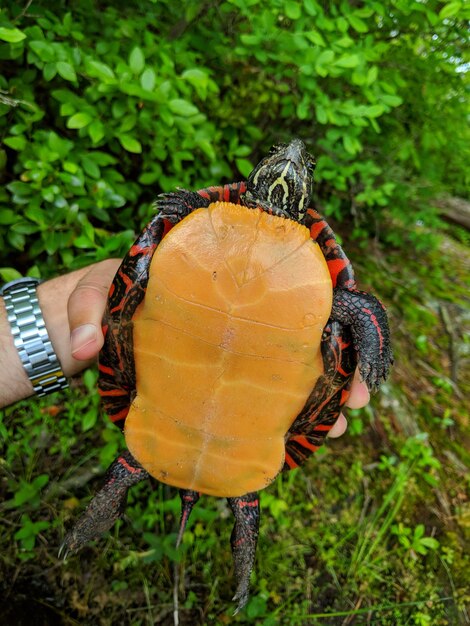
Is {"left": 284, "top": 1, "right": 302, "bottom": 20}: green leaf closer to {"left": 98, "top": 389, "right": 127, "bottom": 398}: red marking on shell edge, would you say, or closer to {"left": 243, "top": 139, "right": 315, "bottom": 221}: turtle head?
{"left": 243, "top": 139, "right": 315, "bottom": 221}: turtle head

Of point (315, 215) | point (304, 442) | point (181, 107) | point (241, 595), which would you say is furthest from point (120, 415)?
point (181, 107)

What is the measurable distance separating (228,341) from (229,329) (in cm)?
3

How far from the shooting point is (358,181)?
2.80 meters

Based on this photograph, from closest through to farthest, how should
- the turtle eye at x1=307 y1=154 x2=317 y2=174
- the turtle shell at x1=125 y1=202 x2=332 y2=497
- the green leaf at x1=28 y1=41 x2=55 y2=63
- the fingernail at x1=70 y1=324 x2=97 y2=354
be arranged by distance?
the turtle shell at x1=125 y1=202 x2=332 y2=497 → the fingernail at x1=70 y1=324 x2=97 y2=354 → the green leaf at x1=28 y1=41 x2=55 y2=63 → the turtle eye at x1=307 y1=154 x2=317 y2=174

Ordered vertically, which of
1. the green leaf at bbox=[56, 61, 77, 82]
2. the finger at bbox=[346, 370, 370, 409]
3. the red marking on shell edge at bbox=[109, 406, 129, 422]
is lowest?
the red marking on shell edge at bbox=[109, 406, 129, 422]

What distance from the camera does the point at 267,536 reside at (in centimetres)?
181

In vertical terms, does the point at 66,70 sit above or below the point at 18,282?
above

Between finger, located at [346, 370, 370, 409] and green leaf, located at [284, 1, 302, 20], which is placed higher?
green leaf, located at [284, 1, 302, 20]

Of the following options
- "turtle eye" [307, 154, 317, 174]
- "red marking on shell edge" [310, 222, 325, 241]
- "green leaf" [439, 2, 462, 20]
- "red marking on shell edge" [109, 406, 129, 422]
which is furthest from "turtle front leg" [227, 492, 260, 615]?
"green leaf" [439, 2, 462, 20]

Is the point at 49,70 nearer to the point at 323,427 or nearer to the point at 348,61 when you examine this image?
the point at 348,61

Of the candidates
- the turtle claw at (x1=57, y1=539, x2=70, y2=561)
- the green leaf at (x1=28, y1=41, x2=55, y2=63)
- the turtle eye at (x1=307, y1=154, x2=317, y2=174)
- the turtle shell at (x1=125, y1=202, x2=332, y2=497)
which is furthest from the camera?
the turtle eye at (x1=307, y1=154, x2=317, y2=174)

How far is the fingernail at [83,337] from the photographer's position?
120 cm

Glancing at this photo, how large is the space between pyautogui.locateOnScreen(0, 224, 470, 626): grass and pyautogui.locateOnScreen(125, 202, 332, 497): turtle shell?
1.72 ft

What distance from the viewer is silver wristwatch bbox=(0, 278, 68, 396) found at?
1395 millimetres
